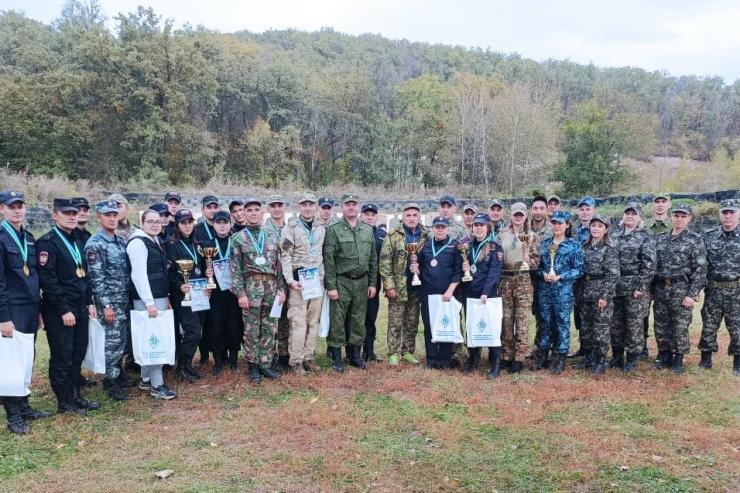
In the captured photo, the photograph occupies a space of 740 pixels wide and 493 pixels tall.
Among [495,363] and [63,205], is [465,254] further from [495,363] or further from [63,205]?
[63,205]

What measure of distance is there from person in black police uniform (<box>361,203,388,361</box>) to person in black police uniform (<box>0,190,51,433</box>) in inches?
135

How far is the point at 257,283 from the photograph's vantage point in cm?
571

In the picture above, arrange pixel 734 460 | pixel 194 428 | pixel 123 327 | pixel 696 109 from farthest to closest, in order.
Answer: pixel 696 109 < pixel 123 327 < pixel 194 428 < pixel 734 460

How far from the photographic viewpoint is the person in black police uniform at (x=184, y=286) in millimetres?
5590

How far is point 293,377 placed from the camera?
5.93 meters

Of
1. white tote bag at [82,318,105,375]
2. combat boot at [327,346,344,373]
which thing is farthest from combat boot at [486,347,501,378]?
white tote bag at [82,318,105,375]

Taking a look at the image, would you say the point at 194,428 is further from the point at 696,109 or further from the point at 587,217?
the point at 696,109

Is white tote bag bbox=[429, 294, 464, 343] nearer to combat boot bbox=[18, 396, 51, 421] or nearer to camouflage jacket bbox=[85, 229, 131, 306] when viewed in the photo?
camouflage jacket bbox=[85, 229, 131, 306]

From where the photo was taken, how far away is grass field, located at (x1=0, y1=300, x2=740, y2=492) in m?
3.72

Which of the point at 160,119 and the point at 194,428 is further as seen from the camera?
the point at 160,119

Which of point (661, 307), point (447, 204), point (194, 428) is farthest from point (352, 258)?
point (661, 307)

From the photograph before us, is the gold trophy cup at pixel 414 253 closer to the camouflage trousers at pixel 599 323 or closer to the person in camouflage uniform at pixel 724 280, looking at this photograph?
the camouflage trousers at pixel 599 323

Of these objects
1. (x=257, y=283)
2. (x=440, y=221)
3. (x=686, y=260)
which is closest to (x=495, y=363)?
Result: (x=440, y=221)

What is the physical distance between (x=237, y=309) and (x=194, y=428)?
1.70 metres
